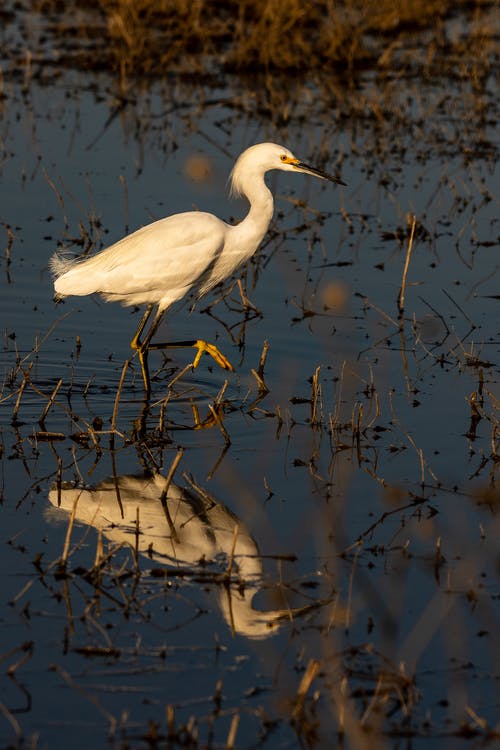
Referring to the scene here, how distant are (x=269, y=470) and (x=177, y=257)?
1878 millimetres

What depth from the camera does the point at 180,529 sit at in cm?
600

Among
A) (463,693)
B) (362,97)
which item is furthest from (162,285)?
(362,97)

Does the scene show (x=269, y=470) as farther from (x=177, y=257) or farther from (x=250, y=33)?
(x=250, y=33)

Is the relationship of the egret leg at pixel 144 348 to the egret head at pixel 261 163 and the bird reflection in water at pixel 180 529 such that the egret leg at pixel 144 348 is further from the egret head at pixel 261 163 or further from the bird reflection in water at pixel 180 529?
the bird reflection in water at pixel 180 529

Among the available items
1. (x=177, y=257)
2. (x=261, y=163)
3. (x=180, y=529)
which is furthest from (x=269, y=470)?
(x=261, y=163)

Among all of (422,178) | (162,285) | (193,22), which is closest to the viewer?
(162,285)

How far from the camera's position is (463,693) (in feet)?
15.3

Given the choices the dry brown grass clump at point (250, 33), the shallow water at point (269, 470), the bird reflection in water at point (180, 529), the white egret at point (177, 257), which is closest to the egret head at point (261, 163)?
the white egret at point (177, 257)

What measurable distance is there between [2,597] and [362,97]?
1050cm

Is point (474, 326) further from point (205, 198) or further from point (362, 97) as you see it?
point (362, 97)

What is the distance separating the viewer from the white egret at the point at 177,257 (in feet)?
27.0

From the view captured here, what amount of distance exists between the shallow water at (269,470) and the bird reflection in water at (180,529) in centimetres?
2

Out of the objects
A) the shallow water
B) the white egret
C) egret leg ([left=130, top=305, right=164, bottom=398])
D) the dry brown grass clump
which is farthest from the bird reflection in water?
the dry brown grass clump

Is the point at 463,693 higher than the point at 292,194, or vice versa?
the point at 463,693
